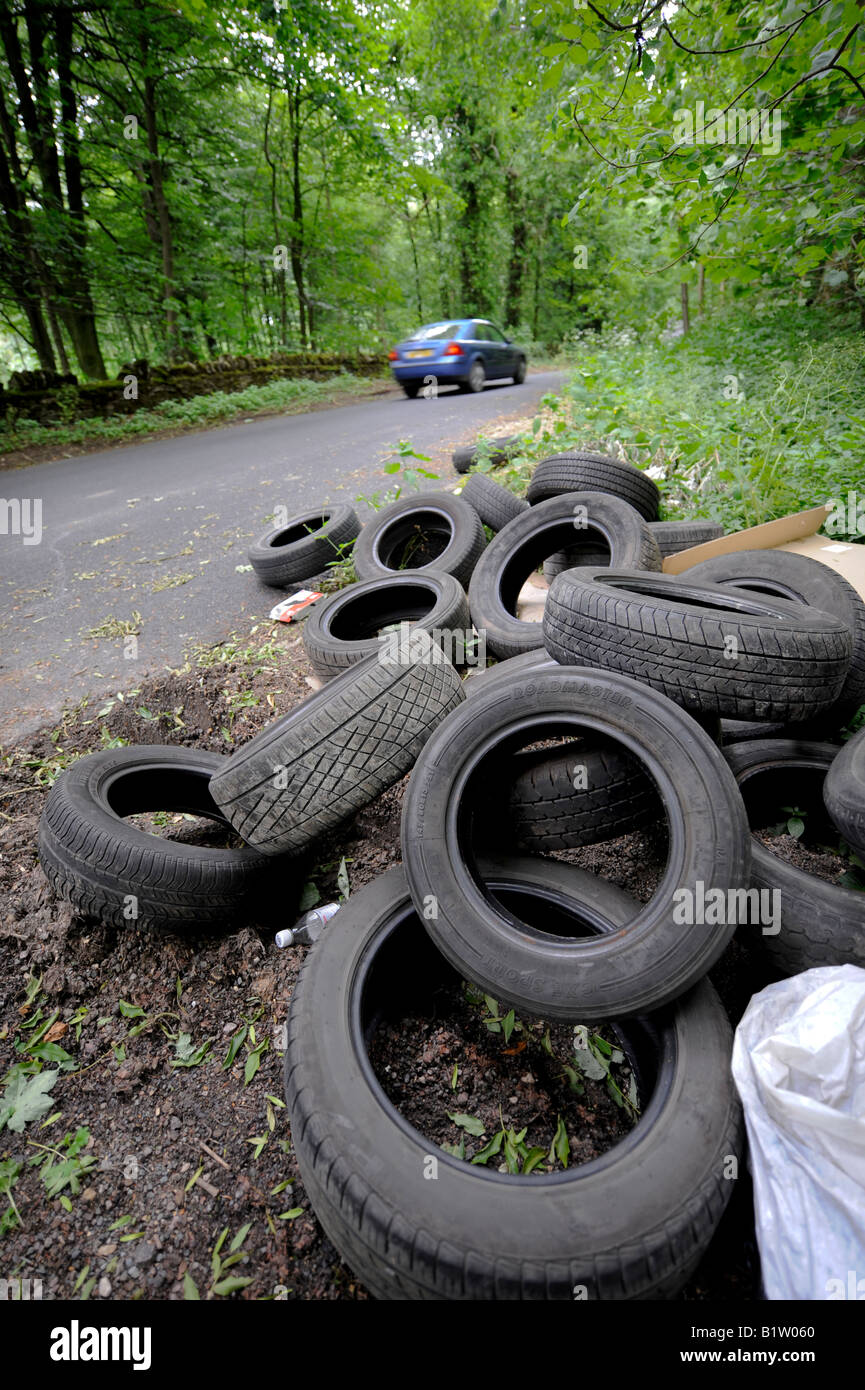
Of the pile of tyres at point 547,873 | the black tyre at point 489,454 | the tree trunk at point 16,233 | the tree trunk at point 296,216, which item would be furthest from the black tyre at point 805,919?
the tree trunk at point 296,216

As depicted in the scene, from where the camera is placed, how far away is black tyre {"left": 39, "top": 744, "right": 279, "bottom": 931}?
2.14 m

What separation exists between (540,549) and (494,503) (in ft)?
2.80

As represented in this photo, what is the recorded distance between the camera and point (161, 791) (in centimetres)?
273

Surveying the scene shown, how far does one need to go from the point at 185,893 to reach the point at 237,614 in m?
2.80

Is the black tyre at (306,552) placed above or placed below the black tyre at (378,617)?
above

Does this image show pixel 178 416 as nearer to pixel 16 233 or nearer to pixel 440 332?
pixel 16 233

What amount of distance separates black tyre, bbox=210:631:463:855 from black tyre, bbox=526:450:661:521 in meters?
2.19

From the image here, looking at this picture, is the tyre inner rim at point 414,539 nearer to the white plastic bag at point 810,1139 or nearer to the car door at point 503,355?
the white plastic bag at point 810,1139

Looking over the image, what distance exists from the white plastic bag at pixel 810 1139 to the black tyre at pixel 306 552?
13.4ft

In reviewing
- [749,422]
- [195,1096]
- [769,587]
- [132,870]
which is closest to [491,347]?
[749,422]

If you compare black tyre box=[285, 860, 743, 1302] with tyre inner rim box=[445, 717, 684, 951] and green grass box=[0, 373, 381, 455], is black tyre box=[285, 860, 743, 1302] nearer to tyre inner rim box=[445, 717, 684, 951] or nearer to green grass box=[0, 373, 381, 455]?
tyre inner rim box=[445, 717, 684, 951]

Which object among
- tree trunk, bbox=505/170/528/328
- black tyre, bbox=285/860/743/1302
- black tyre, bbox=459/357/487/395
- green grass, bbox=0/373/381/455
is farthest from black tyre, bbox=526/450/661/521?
tree trunk, bbox=505/170/528/328

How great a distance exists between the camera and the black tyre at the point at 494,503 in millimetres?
4656
